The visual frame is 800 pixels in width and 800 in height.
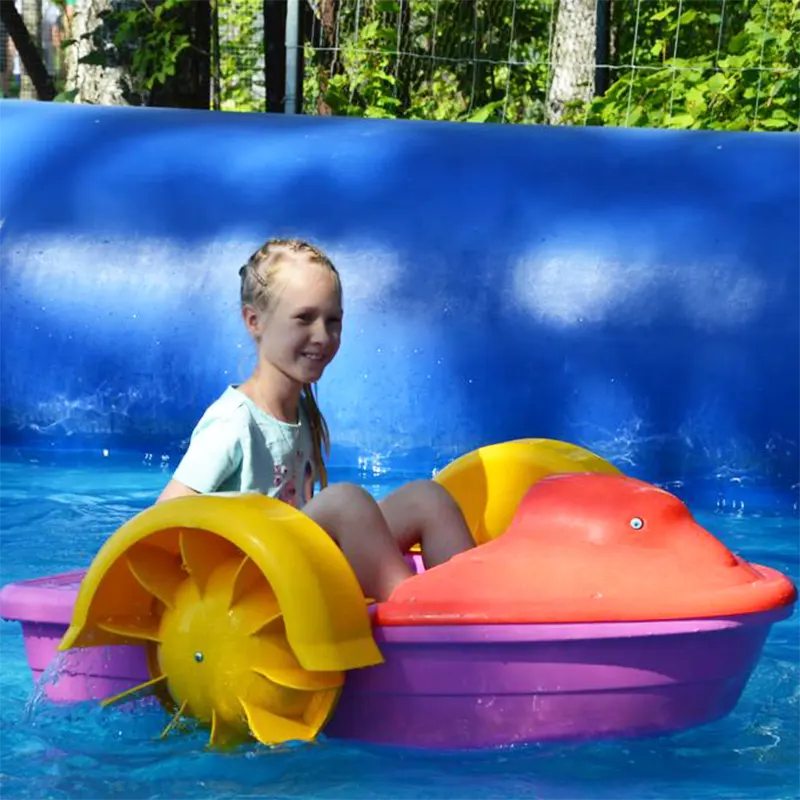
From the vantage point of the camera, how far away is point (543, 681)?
2.28m

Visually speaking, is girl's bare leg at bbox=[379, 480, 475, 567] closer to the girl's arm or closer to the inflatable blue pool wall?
the girl's arm

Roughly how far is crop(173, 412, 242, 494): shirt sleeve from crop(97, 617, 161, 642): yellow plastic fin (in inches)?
9.7

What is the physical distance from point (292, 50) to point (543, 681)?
441 centimetres

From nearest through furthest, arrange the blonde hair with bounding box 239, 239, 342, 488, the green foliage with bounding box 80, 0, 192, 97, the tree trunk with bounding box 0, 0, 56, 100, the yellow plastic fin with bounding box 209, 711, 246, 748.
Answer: the yellow plastic fin with bounding box 209, 711, 246, 748, the blonde hair with bounding box 239, 239, 342, 488, the green foliage with bounding box 80, 0, 192, 97, the tree trunk with bounding box 0, 0, 56, 100

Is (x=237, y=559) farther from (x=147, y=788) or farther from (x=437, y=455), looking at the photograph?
(x=437, y=455)

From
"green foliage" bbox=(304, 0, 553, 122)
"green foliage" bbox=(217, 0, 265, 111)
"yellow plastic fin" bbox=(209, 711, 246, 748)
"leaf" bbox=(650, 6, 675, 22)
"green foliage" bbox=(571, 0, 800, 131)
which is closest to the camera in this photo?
"yellow plastic fin" bbox=(209, 711, 246, 748)

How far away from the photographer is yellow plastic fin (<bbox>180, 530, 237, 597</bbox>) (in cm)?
233

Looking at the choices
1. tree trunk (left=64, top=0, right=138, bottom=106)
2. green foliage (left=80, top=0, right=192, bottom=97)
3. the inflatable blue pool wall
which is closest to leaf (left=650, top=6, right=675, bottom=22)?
green foliage (left=80, top=0, right=192, bottom=97)

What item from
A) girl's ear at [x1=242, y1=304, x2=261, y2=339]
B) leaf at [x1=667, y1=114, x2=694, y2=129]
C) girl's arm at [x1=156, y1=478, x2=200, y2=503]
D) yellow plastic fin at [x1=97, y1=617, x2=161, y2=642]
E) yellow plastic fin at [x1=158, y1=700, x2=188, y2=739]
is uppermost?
leaf at [x1=667, y1=114, x2=694, y2=129]

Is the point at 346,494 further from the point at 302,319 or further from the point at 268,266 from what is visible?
the point at 268,266

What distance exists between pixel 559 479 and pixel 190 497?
1.91 ft

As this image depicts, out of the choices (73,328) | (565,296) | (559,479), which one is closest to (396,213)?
(565,296)

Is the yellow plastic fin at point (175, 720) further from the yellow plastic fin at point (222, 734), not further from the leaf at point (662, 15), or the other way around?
the leaf at point (662, 15)

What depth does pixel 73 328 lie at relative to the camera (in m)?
4.80
